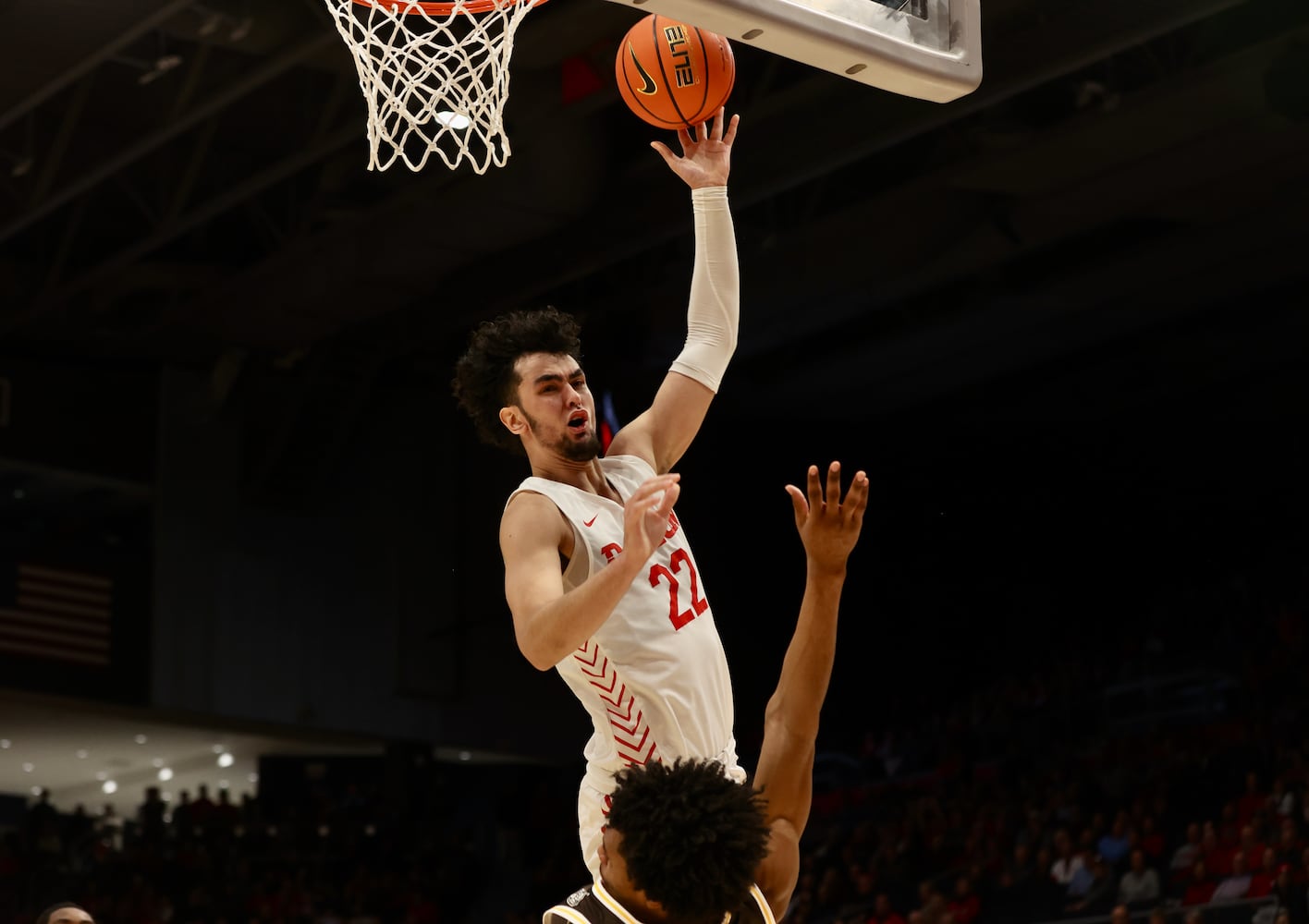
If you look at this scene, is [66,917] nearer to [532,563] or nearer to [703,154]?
[532,563]

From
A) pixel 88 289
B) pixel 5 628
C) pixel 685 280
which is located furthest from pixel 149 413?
pixel 685 280

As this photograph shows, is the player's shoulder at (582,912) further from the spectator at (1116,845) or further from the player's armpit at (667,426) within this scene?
the spectator at (1116,845)

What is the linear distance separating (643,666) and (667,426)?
0.77m

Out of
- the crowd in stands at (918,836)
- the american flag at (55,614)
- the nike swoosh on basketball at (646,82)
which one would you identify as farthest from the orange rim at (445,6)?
the american flag at (55,614)

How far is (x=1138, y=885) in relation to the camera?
13.0m

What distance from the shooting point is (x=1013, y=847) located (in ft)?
49.8

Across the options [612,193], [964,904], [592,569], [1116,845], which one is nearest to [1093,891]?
[1116,845]

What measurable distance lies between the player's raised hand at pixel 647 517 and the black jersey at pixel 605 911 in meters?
0.63

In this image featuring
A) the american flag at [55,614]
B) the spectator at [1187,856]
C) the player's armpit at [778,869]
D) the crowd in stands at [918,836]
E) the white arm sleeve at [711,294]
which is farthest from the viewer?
the american flag at [55,614]

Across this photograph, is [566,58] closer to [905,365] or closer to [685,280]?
[685,280]

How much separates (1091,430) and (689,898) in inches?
784

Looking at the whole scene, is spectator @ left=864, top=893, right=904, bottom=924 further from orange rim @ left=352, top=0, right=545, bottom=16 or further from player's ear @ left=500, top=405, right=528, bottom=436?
player's ear @ left=500, top=405, right=528, bottom=436

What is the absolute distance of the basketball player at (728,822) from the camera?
2.99 m

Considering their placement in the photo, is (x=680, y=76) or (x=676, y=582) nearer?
(x=676, y=582)
